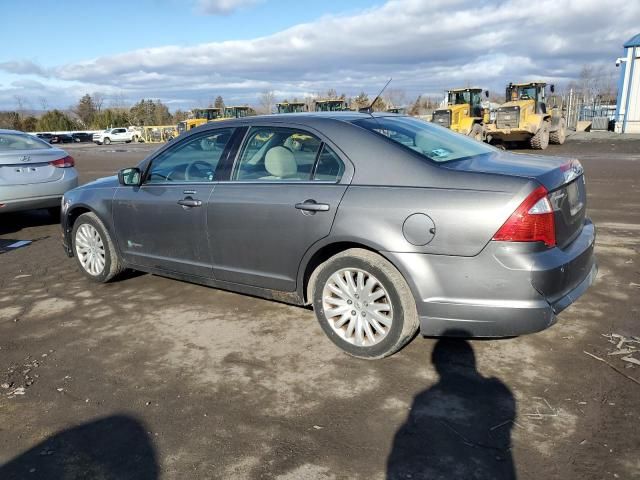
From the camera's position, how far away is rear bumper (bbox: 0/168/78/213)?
7.51m

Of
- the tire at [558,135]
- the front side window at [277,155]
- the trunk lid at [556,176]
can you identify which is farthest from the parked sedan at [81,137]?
the trunk lid at [556,176]

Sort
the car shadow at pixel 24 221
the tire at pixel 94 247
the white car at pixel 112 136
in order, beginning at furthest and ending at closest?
the white car at pixel 112 136
the car shadow at pixel 24 221
the tire at pixel 94 247

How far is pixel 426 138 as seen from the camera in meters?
3.99

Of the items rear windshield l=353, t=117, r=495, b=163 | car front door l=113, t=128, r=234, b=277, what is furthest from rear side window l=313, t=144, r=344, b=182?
car front door l=113, t=128, r=234, b=277

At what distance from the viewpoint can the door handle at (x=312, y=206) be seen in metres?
3.64

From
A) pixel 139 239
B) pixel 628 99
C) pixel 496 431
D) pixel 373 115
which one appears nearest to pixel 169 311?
pixel 139 239

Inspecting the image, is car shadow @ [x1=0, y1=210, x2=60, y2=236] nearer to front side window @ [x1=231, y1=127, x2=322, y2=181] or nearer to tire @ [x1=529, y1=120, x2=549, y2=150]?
front side window @ [x1=231, y1=127, x2=322, y2=181]

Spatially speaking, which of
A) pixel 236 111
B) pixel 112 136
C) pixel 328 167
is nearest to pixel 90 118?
pixel 112 136

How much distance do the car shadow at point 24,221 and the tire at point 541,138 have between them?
17.9m

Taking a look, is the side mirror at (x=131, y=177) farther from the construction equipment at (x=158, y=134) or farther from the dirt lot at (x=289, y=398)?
the construction equipment at (x=158, y=134)

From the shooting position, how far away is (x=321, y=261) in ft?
12.7

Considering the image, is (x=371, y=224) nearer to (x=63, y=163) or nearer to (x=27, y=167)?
(x=27, y=167)

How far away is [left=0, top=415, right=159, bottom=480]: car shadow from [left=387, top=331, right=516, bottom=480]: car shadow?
128cm

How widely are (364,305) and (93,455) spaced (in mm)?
1848
